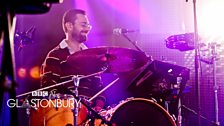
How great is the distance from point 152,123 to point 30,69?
2.11 meters

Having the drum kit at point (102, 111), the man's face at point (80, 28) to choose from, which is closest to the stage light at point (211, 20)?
the man's face at point (80, 28)

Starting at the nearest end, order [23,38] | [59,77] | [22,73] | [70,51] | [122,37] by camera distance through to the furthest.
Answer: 1. [59,77]
2. [23,38]
3. [70,51]
4. [22,73]
5. [122,37]

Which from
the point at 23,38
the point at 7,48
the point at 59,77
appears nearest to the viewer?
the point at 7,48

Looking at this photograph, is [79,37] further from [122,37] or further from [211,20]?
[211,20]

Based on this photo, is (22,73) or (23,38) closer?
(23,38)

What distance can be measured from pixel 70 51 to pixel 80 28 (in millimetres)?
354

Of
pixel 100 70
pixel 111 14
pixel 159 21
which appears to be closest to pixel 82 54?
pixel 100 70

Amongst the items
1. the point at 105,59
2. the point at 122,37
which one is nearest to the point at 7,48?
the point at 105,59

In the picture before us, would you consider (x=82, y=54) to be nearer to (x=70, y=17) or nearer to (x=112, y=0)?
(x=70, y=17)

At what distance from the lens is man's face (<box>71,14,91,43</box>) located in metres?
4.84

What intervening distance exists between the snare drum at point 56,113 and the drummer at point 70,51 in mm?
369

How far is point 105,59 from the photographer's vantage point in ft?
11.2

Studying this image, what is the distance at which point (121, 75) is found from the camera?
18.9 feet

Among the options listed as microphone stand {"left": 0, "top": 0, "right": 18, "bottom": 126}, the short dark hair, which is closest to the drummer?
the short dark hair
